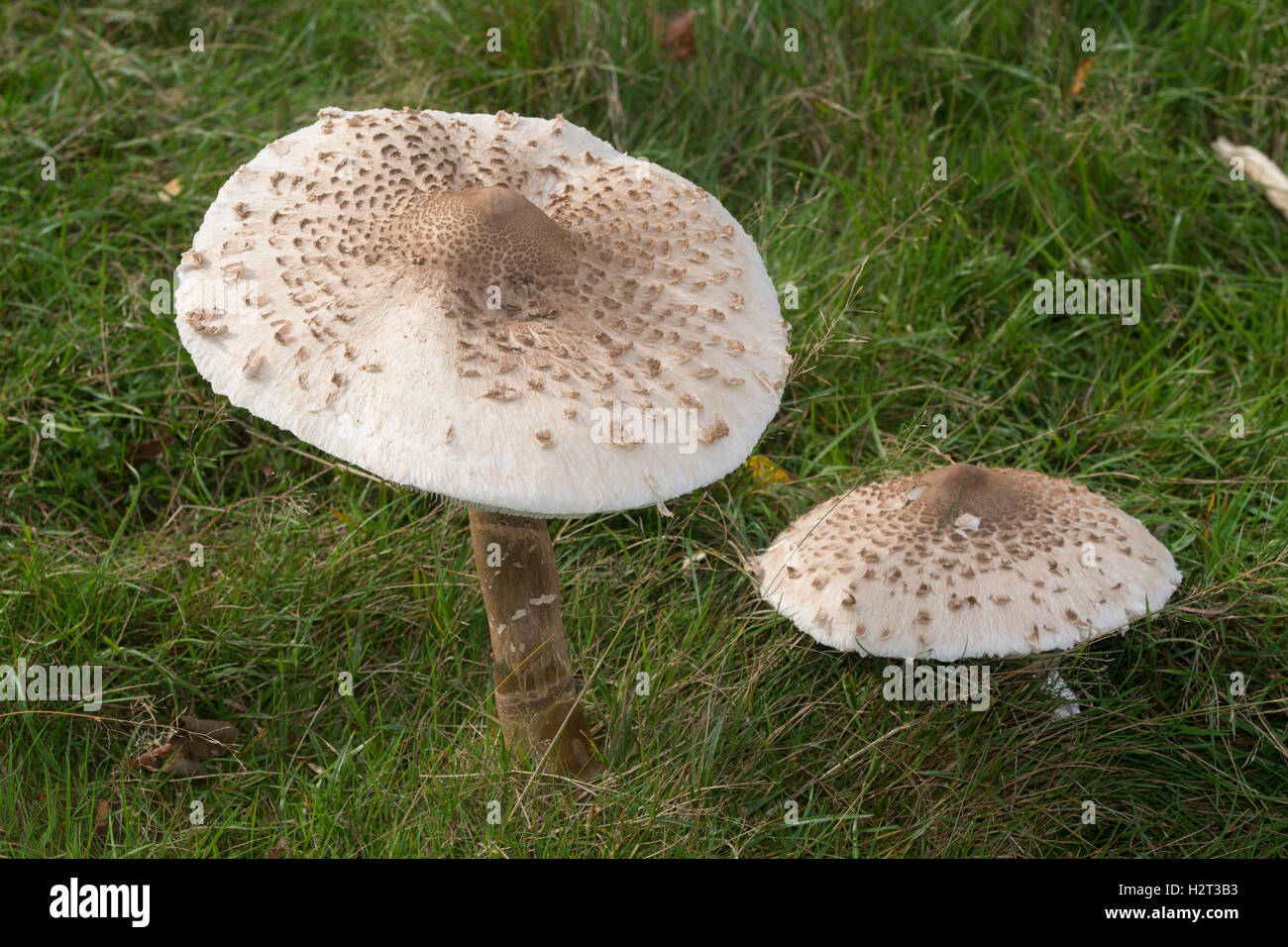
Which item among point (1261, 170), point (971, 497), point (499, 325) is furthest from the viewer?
point (1261, 170)

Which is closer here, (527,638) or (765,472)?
(527,638)

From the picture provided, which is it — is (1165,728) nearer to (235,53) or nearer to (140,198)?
(140,198)

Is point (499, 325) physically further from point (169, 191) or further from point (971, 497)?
point (169, 191)

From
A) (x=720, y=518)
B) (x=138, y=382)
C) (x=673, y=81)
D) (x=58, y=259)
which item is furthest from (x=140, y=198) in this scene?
(x=720, y=518)

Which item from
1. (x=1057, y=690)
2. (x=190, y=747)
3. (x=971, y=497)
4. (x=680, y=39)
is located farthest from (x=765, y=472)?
(x=680, y=39)

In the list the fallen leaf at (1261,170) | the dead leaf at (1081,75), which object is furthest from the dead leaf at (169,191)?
the fallen leaf at (1261,170)

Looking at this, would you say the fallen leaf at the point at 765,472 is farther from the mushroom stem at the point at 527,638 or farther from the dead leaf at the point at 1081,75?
the dead leaf at the point at 1081,75

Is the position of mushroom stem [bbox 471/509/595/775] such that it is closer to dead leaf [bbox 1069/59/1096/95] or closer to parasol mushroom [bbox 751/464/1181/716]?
parasol mushroom [bbox 751/464/1181/716]
